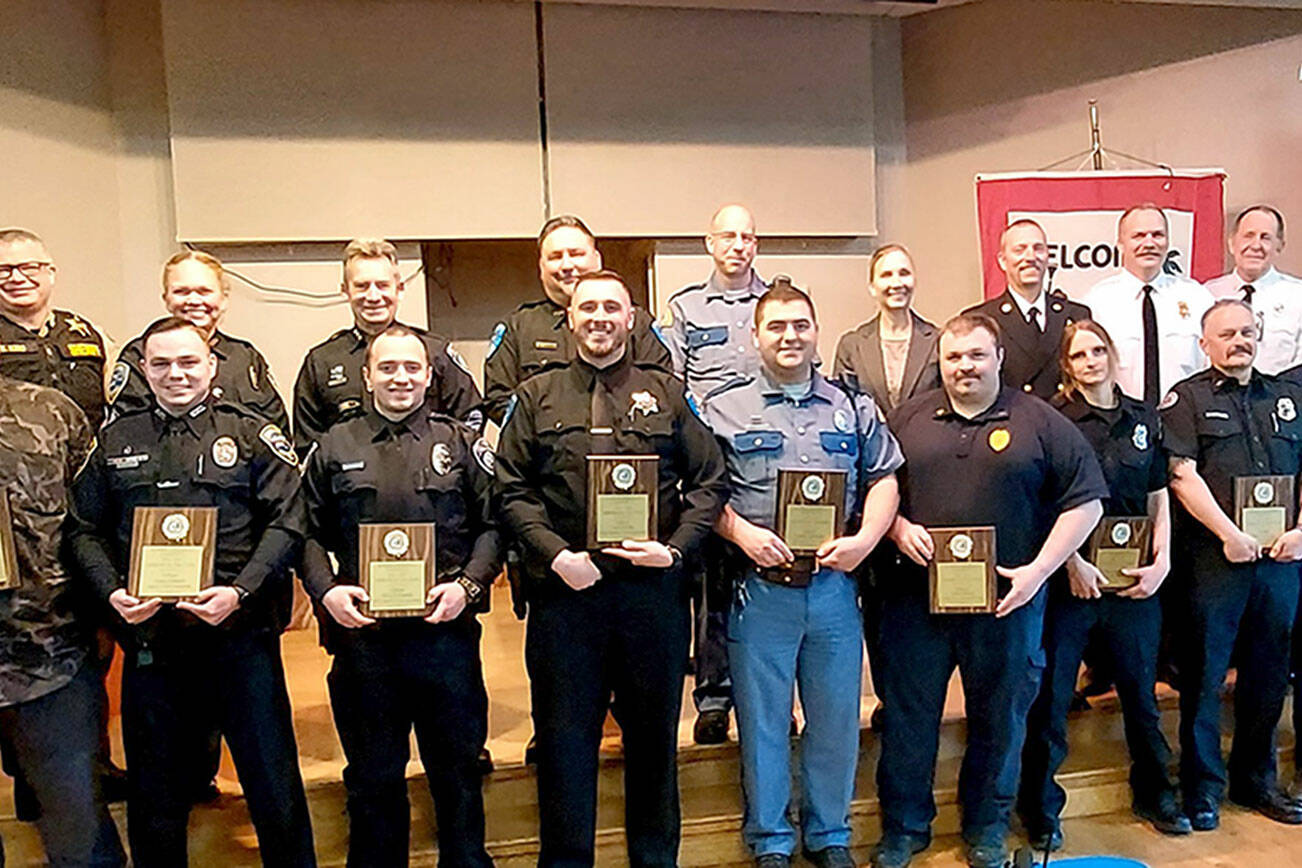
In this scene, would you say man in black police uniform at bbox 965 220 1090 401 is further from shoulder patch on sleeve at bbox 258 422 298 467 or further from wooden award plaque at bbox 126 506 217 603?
wooden award plaque at bbox 126 506 217 603

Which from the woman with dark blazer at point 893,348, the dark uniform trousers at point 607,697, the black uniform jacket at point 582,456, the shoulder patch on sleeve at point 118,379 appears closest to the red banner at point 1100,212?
the woman with dark blazer at point 893,348

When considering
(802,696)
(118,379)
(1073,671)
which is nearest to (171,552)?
(118,379)

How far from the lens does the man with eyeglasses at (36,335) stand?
308 centimetres

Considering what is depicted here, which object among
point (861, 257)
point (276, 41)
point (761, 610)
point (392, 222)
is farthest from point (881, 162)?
point (761, 610)

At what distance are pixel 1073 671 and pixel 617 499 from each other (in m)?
1.45

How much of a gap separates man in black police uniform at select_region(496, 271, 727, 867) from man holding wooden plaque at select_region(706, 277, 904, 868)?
163 mm

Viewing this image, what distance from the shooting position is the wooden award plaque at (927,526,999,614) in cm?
286

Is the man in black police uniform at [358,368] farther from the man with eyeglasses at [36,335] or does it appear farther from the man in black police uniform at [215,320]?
the man with eyeglasses at [36,335]

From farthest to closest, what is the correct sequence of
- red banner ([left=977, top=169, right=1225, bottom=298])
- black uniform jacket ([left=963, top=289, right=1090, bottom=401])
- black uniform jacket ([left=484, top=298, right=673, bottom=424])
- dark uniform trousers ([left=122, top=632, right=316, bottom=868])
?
red banner ([left=977, top=169, right=1225, bottom=298]) < black uniform jacket ([left=963, top=289, right=1090, bottom=401]) < black uniform jacket ([left=484, top=298, right=673, bottom=424]) < dark uniform trousers ([left=122, top=632, right=316, bottom=868])

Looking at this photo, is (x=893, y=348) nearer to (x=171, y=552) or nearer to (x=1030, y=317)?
(x=1030, y=317)

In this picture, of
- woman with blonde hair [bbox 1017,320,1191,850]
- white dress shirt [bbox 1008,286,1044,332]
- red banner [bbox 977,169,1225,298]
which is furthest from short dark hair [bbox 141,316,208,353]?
red banner [bbox 977,169,1225,298]

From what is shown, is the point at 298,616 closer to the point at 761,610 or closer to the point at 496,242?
the point at 496,242

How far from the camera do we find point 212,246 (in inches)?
193

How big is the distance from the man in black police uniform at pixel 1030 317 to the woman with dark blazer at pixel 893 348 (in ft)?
1.13
